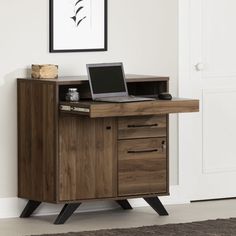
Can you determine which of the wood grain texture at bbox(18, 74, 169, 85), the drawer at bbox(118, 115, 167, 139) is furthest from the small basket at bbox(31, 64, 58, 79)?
the drawer at bbox(118, 115, 167, 139)

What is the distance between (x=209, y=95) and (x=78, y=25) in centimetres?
109

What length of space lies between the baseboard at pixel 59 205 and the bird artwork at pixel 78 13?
117 centimetres

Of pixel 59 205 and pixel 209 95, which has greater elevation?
pixel 209 95

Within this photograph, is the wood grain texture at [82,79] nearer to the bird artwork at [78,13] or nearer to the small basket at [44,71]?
the small basket at [44,71]

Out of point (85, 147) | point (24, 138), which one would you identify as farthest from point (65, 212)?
point (24, 138)

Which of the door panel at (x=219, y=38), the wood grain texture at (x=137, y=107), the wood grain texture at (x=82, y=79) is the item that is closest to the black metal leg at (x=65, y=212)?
the wood grain texture at (x=137, y=107)

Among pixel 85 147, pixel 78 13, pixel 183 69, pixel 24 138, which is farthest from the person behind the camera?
pixel 183 69

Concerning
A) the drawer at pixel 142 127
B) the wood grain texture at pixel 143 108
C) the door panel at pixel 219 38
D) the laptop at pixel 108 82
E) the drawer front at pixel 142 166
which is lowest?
the drawer front at pixel 142 166

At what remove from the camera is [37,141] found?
616cm

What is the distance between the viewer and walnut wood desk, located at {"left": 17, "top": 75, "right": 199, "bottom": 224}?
6035mm

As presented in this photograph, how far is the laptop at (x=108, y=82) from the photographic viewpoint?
19.9ft

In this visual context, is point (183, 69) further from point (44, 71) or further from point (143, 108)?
point (44, 71)

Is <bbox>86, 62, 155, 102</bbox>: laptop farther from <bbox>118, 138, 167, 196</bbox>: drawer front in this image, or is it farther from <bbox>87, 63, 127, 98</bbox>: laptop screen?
<bbox>118, 138, 167, 196</bbox>: drawer front

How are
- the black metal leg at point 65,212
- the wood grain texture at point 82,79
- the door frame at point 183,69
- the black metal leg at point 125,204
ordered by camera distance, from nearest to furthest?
the wood grain texture at point 82,79
the black metal leg at point 65,212
the black metal leg at point 125,204
the door frame at point 183,69
